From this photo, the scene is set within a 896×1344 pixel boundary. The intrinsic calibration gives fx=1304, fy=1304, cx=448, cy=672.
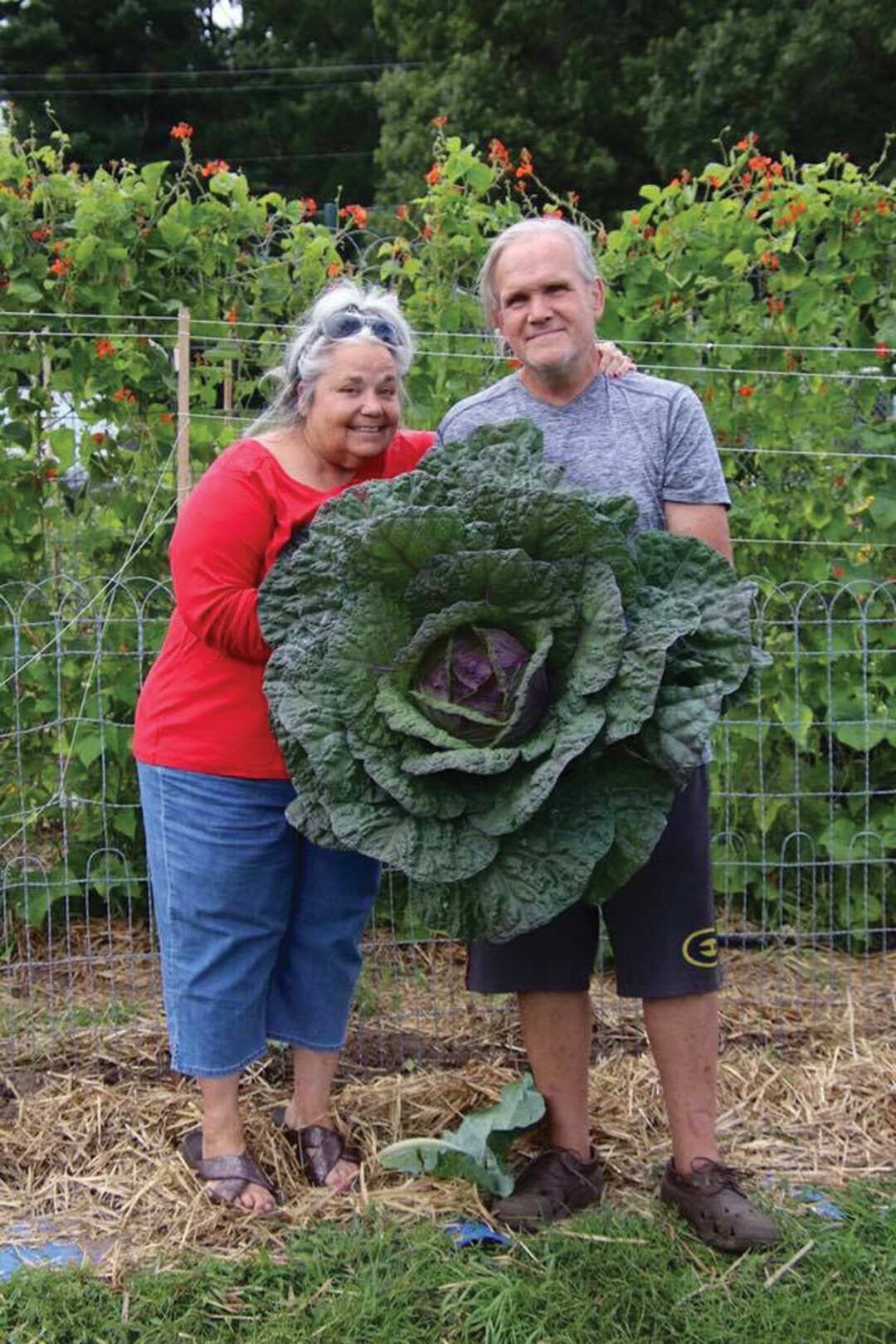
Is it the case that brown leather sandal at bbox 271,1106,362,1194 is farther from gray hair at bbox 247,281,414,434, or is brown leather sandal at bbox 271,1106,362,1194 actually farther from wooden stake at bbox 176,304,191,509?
wooden stake at bbox 176,304,191,509

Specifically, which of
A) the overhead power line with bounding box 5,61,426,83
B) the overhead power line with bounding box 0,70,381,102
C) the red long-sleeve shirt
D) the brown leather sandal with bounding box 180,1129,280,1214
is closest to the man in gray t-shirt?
the red long-sleeve shirt

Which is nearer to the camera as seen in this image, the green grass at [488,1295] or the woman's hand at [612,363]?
the green grass at [488,1295]

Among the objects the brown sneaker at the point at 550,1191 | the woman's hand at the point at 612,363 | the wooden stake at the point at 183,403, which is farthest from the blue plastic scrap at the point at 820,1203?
the wooden stake at the point at 183,403

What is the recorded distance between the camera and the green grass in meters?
2.15

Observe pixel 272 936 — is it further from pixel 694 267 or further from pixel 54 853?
pixel 694 267

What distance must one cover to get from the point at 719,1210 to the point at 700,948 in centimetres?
47

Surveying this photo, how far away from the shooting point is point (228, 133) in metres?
22.4

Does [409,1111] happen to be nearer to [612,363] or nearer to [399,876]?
[399,876]

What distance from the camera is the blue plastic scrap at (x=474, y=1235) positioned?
2375mm

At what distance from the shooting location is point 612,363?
2.39 metres

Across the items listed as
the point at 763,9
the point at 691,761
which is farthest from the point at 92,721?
the point at 763,9

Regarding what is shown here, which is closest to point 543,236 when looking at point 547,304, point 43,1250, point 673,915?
point 547,304

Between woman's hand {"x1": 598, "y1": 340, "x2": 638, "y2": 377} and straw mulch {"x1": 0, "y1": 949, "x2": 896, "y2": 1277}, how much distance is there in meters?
1.54

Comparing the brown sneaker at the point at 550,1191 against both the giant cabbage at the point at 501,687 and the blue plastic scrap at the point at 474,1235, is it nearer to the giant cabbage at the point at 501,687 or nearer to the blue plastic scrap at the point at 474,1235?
the blue plastic scrap at the point at 474,1235
